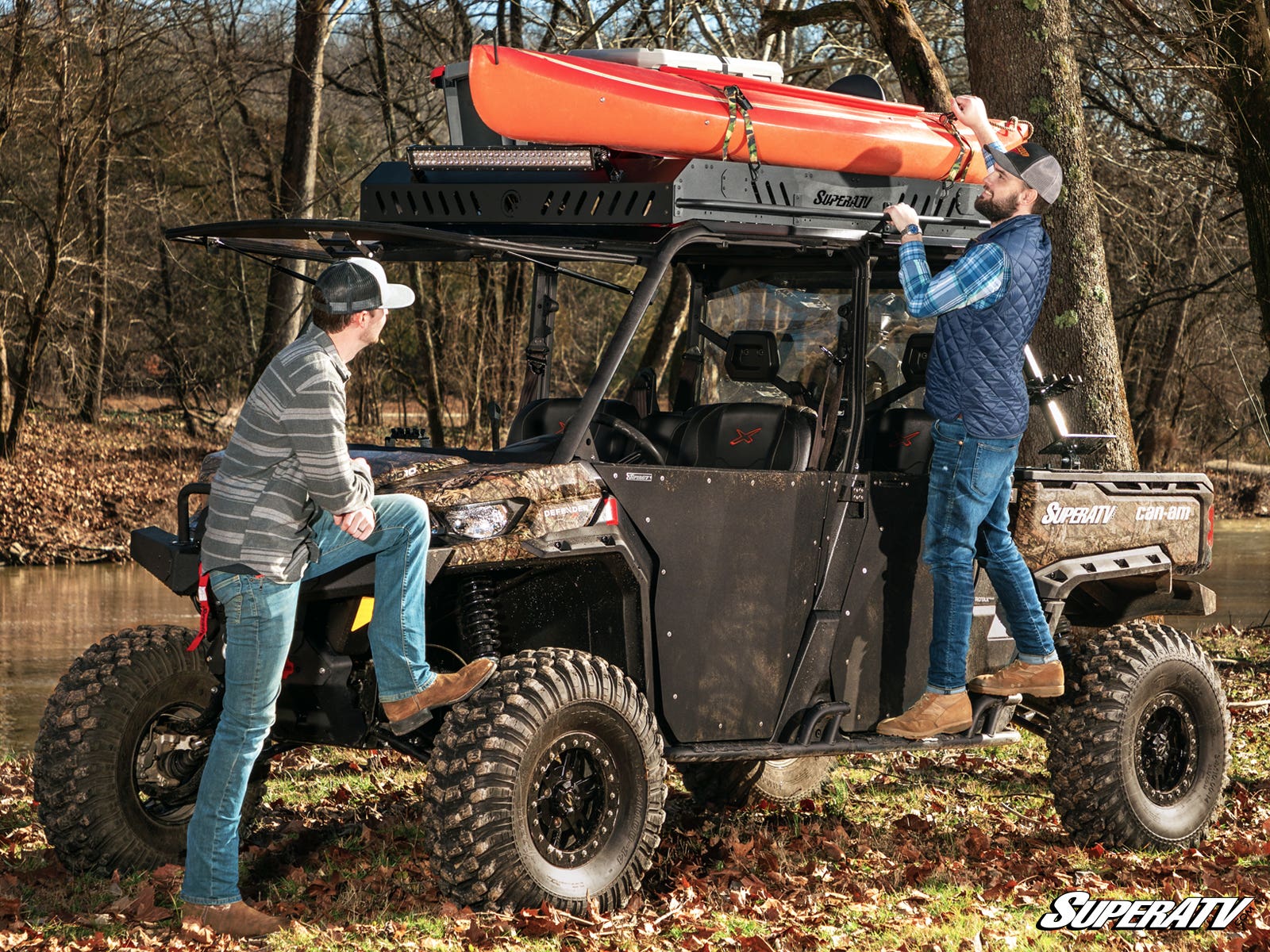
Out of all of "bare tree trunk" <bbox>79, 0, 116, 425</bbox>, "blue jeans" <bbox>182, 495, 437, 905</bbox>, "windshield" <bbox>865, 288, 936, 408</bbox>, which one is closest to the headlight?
"blue jeans" <bbox>182, 495, 437, 905</bbox>

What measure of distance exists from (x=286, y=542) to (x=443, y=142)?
21.0 meters

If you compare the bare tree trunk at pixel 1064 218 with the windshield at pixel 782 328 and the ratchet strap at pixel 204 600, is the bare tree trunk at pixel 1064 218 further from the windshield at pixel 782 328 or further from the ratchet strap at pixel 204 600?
the ratchet strap at pixel 204 600

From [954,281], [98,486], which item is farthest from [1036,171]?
[98,486]

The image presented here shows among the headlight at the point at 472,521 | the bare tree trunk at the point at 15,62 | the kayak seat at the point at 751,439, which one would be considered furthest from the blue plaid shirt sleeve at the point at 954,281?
the bare tree trunk at the point at 15,62

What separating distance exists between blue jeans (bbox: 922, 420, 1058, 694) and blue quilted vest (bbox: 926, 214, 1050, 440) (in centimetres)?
8

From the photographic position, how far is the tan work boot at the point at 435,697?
4.84 meters

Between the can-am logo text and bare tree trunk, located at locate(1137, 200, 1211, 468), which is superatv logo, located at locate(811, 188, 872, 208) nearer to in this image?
the can-am logo text

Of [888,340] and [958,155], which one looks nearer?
[958,155]

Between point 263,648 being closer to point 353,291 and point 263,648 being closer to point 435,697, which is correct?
point 435,697

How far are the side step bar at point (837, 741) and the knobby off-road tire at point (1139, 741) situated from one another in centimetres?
31

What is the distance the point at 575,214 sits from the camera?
5.40 metres

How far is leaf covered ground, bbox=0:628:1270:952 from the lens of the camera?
4.79 m

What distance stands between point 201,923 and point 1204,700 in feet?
14.3

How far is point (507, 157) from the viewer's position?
5.43 meters
